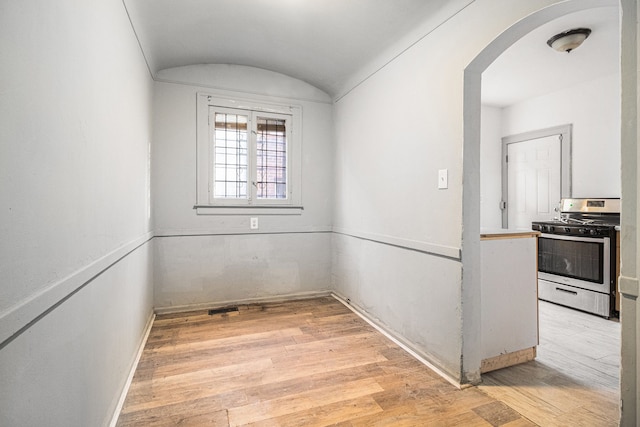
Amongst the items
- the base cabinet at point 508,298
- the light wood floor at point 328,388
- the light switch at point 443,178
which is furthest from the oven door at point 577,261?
the light switch at point 443,178

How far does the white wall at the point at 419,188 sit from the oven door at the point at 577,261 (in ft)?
7.09

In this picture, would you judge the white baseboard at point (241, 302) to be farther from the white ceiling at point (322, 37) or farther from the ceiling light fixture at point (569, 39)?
the ceiling light fixture at point (569, 39)

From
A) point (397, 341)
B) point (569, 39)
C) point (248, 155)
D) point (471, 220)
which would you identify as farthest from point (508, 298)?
point (248, 155)

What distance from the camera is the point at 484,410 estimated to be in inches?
65.8

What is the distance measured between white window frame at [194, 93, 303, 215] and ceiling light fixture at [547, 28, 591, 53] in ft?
8.04

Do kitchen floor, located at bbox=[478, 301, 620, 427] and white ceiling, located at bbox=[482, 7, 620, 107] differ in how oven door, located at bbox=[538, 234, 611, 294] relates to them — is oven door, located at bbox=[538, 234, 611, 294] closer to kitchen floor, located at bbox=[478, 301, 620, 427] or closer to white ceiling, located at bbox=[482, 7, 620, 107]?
kitchen floor, located at bbox=[478, 301, 620, 427]

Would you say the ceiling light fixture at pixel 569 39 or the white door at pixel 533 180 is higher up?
the ceiling light fixture at pixel 569 39

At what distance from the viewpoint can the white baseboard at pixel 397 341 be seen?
194cm

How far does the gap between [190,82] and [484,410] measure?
141 inches

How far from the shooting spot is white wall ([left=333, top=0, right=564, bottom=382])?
1.92 metres

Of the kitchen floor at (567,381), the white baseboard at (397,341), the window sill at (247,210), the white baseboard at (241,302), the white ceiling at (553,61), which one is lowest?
the kitchen floor at (567,381)

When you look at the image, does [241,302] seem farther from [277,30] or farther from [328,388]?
[277,30]

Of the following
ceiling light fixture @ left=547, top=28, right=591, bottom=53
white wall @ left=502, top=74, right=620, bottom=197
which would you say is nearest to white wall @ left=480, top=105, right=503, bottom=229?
white wall @ left=502, top=74, right=620, bottom=197

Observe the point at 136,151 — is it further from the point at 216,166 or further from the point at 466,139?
the point at 466,139
